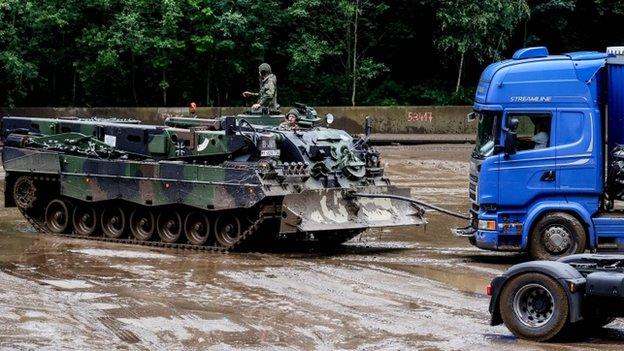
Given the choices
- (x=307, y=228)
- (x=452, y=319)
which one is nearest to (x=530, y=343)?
(x=452, y=319)

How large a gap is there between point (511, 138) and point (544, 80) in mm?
876

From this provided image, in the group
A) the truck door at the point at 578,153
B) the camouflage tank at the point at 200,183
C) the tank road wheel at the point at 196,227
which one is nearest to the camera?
the truck door at the point at 578,153

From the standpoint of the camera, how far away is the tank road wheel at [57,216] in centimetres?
2064

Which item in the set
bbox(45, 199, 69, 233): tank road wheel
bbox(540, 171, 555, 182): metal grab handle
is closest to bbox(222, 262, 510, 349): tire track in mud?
bbox(540, 171, 555, 182): metal grab handle

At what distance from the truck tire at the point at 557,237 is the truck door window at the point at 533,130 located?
3.06ft

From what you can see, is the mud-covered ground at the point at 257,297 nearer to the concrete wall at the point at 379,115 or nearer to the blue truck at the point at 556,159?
the blue truck at the point at 556,159

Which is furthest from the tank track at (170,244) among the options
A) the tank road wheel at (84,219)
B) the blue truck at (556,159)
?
the blue truck at (556,159)

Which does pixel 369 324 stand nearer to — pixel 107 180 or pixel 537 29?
pixel 107 180

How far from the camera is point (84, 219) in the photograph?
20.4 m

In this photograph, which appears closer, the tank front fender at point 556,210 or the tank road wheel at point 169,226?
the tank front fender at point 556,210

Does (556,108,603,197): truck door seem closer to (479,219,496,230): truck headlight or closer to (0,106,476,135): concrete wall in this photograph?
(479,219,496,230): truck headlight

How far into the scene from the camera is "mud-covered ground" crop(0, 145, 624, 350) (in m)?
11.6

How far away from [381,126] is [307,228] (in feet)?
70.0

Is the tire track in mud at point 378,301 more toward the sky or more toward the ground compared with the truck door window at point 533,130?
more toward the ground
